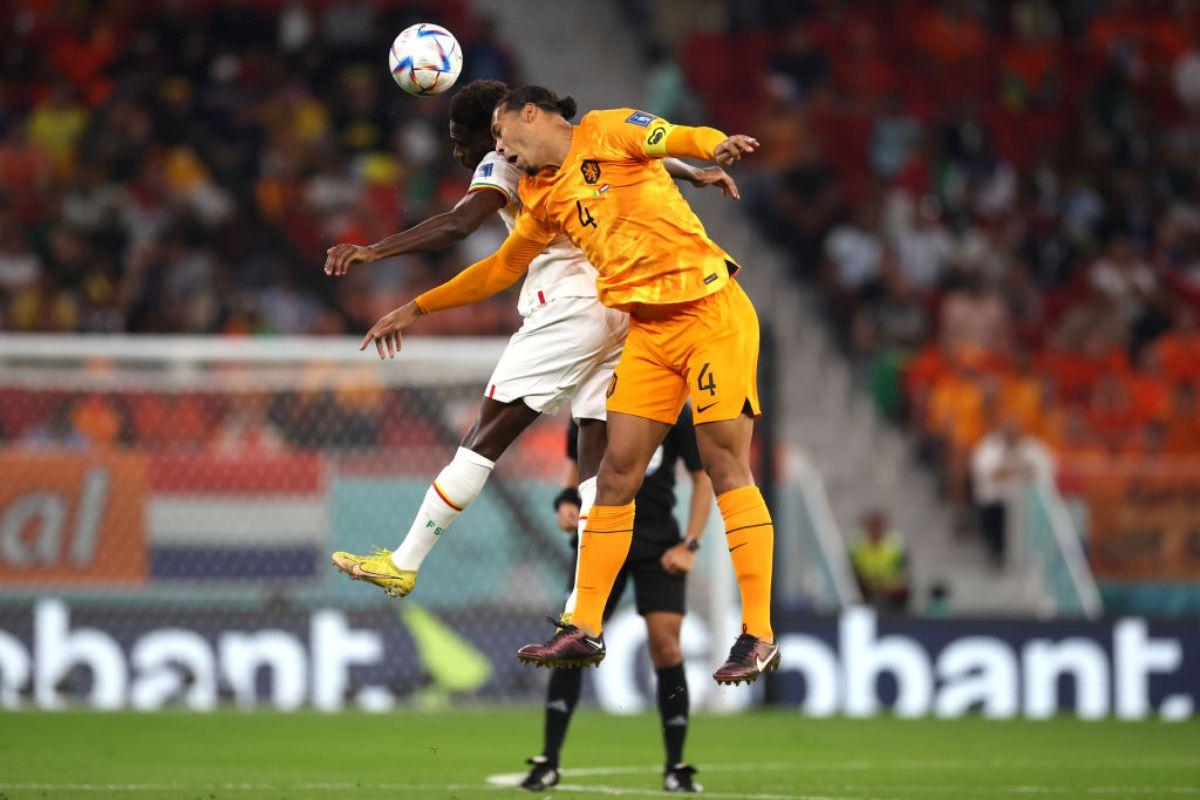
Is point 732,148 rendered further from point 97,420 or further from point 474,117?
point 97,420

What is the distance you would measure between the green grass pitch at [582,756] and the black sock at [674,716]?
0.26m

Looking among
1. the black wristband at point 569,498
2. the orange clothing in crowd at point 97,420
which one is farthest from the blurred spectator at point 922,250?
the black wristband at point 569,498

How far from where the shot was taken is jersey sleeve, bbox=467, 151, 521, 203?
7047mm

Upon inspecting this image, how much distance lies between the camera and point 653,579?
8086 millimetres

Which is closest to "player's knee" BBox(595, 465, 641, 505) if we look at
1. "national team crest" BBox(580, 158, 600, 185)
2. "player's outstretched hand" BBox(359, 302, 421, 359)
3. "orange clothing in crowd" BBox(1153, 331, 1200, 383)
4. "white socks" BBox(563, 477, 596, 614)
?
"white socks" BBox(563, 477, 596, 614)

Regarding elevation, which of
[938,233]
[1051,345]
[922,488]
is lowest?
[922,488]

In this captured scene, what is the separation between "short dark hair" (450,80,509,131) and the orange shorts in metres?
1.05

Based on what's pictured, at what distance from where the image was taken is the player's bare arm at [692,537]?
8031 mm

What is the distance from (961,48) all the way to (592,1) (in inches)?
155

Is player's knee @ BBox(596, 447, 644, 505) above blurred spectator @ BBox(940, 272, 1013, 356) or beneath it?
beneath

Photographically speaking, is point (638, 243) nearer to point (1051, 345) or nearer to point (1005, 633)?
point (1005, 633)

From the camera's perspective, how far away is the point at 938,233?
17422mm

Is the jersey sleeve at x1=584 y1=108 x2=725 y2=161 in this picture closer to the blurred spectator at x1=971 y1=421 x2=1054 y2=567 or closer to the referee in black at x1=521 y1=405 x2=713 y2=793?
the referee in black at x1=521 y1=405 x2=713 y2=793

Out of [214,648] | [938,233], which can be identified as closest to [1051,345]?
[938,233]
